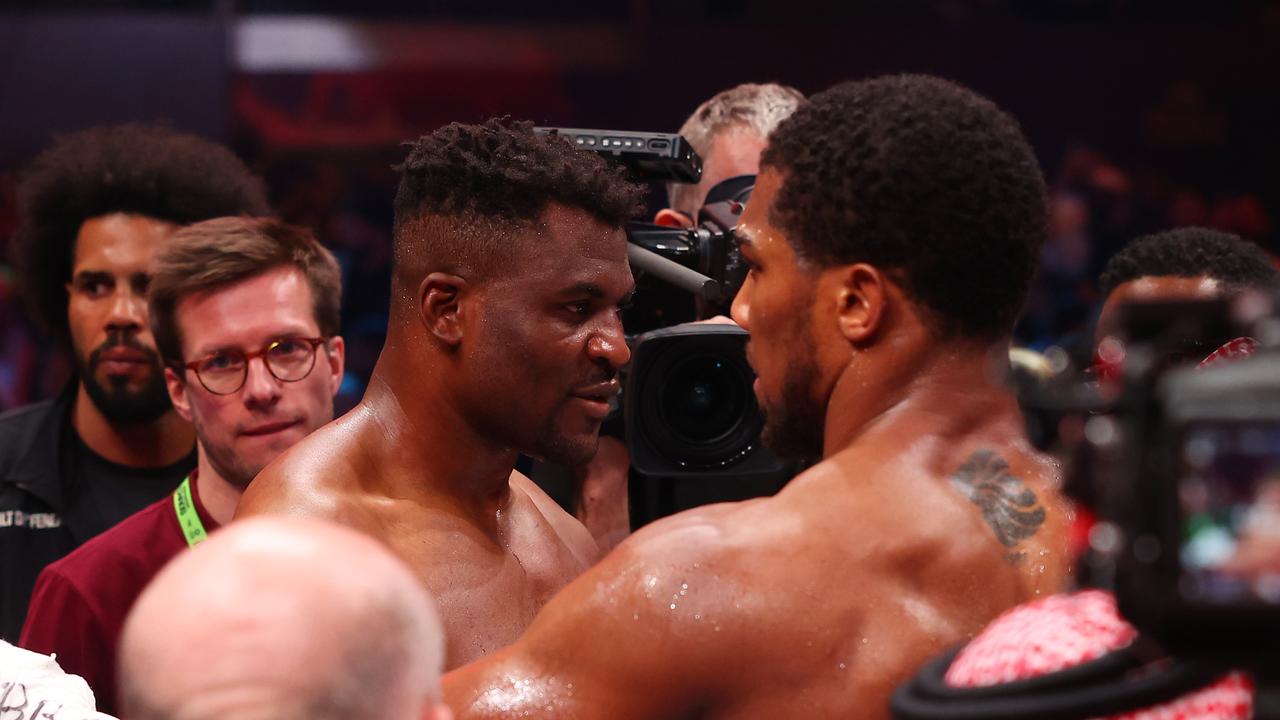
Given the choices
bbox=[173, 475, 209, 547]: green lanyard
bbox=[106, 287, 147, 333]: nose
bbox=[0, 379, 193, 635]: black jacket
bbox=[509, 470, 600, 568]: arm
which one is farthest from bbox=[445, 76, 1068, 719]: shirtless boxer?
bbox=[106, 287, 147, 333]: nose

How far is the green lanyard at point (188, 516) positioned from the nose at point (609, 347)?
81 centimetres

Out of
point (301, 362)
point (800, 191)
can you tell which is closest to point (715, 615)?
point (800, 191)

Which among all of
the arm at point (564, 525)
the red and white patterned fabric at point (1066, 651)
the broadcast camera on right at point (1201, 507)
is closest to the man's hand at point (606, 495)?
the arm at point (564, 525)

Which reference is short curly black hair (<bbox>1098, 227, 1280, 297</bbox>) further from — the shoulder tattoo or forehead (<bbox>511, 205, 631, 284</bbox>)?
the shoulder tattoo

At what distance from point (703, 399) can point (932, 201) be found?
0.65 meters

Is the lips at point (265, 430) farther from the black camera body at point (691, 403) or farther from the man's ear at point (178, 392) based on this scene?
the black camera body at point (691, 403)

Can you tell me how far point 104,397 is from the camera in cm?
305

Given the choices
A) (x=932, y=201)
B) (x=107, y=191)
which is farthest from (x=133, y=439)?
(x=932, y=201)

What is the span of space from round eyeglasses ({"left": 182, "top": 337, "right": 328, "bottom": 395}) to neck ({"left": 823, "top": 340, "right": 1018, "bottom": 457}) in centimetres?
133

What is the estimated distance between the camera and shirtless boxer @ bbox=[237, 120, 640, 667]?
2123 millimetres

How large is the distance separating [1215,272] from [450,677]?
1881mm

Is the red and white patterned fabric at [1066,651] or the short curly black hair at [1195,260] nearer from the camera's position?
the red and white patterned fabric at [1066,651]

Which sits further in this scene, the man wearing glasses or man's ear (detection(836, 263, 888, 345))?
the man wearing glasses

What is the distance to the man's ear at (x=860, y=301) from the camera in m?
1.59
